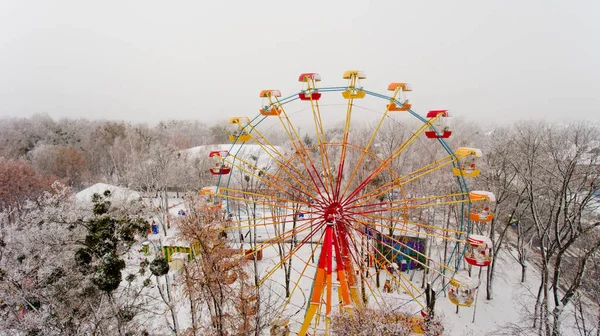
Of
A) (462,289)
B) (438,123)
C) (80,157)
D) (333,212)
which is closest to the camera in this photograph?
(333,212)

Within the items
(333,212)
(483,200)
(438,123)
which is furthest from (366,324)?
(438,123)

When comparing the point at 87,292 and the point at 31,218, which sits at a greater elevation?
the point at 31,218

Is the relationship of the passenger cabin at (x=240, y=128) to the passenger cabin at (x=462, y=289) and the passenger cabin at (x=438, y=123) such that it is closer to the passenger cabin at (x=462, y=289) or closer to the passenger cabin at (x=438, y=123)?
the passenger cabin at (x=438, y=123)

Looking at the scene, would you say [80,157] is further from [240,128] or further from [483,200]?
[483,200]

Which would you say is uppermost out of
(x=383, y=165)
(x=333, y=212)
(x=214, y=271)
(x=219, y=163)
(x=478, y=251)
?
(x=383, y=165)

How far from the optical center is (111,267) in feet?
32.3

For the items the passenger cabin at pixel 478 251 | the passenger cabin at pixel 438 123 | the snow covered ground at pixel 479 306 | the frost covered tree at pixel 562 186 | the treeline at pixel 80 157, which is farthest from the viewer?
the treeline at pixel 80 157

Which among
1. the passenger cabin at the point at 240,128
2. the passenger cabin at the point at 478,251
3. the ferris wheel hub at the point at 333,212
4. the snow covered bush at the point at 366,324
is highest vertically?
the passenger cabin at the point at 240,128

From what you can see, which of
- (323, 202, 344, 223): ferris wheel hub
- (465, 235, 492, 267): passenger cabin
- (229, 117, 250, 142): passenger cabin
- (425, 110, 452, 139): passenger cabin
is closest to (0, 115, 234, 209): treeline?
(229, 117, 250, 142): passenger cabin

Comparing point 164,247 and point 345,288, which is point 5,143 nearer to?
point 164,247

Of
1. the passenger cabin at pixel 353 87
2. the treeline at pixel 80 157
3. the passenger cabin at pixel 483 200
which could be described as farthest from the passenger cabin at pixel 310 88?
the treeline at pixel 80 157

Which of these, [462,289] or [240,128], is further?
[240,128]

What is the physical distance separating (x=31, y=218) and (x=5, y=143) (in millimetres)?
→ 44514

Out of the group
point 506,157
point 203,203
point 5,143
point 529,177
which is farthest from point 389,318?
point 5,143
